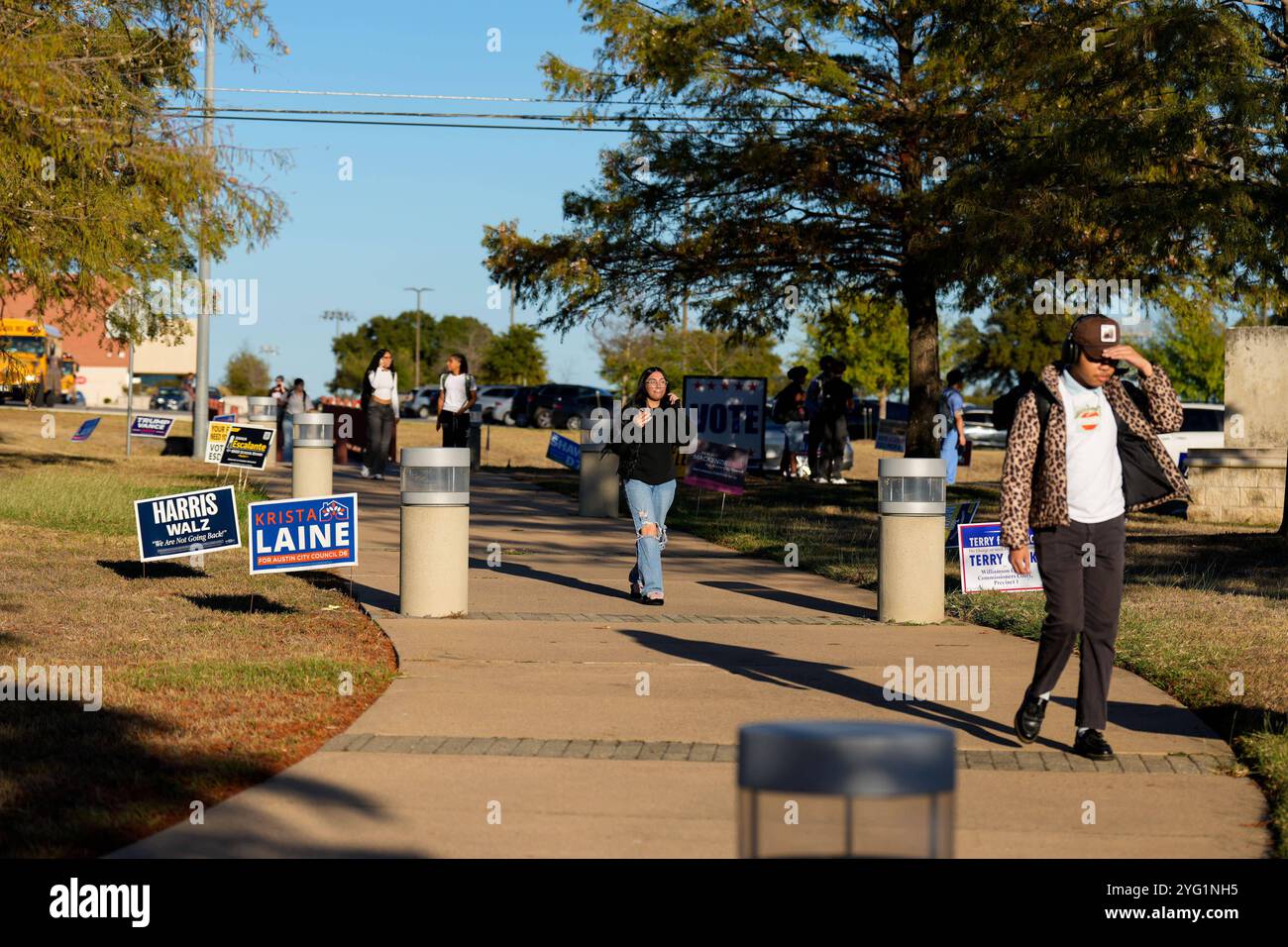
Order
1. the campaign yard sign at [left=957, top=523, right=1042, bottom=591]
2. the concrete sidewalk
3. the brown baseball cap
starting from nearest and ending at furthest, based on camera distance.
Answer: the concrete sidewalk → the brown baseball cap → the campaign yard sign at [left=957, top=523, right=1042, bottom=591]

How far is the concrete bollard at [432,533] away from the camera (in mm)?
10297

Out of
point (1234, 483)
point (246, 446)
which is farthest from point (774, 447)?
point (246, 446)

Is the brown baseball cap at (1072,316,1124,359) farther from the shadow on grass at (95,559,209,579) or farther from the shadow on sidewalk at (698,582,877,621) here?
the shadow on grass at (95,559,209,579)

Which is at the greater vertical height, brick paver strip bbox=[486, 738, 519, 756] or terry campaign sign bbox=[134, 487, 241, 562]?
terry campaign sign bbox=[134, 487, 241, 562]

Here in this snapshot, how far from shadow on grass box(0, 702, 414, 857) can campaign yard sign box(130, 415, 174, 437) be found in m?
18.0

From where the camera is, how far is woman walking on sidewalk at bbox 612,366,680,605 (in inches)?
443

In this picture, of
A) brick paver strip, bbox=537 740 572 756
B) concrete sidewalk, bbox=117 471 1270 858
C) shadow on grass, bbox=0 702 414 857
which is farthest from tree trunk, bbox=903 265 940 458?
shadow on grass, bbox=0 702 414 857

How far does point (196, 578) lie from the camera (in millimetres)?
11883

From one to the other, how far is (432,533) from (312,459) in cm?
550

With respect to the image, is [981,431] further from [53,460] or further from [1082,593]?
[1082,593]

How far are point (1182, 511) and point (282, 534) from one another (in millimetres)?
14330
